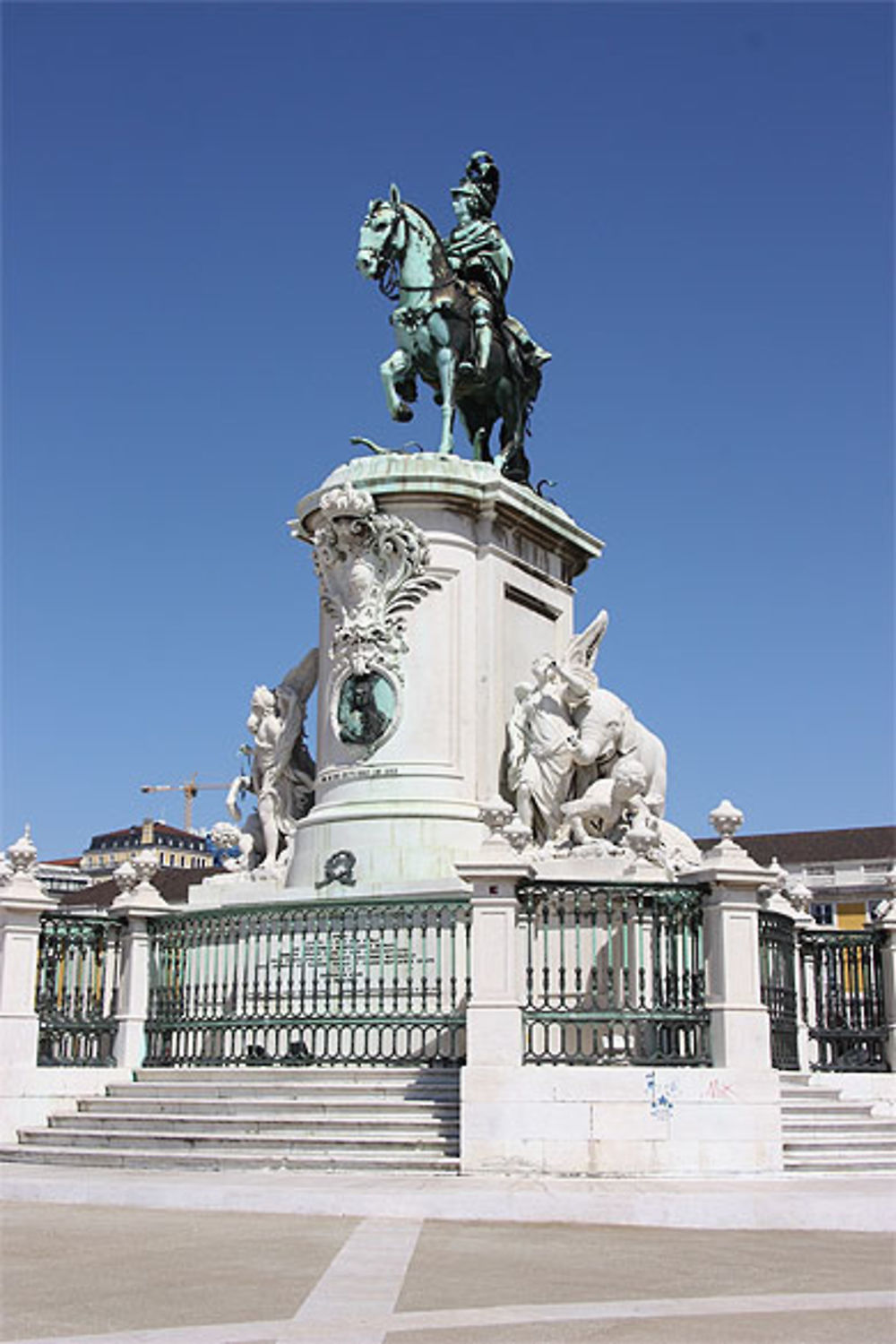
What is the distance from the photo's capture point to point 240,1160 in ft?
45.8

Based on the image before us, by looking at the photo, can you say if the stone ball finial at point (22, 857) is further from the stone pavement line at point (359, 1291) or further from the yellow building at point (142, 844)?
the yellow building at point (142, 844)

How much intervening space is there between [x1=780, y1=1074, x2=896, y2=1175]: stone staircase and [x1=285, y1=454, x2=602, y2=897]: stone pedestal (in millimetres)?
4596

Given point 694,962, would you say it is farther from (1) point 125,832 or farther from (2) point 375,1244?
(1) point 125,832

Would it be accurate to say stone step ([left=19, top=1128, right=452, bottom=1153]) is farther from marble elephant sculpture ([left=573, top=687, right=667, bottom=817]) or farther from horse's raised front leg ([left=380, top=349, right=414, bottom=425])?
horse's raised front leg ([left=380, top=349, right=414, bottom=425])

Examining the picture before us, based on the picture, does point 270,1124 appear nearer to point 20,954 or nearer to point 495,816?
point 495,816

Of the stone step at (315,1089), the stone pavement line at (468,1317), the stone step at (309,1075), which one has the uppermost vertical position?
the stone step at (309,1075)

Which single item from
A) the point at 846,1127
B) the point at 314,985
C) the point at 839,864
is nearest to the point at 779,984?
the point at 846,1127

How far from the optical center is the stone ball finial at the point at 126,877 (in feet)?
61.4

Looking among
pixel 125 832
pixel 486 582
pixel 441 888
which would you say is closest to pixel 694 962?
pixel 441 888

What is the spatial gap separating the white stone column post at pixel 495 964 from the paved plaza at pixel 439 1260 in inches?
50.5

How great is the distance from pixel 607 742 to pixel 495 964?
5159 mm

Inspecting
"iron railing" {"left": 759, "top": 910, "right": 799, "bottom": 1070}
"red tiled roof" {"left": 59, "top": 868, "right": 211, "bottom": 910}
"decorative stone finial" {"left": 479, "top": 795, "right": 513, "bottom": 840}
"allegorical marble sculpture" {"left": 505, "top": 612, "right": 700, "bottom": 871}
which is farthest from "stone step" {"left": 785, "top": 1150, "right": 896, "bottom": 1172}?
"red tiled roof" {"left": 59, "top": 868, "right": 211, "bottom": 910}

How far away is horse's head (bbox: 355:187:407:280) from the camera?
21.2 metres

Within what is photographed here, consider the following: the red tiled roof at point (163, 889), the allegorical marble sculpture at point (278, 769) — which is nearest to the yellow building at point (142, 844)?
the red tiled roof at point (163, 889)
